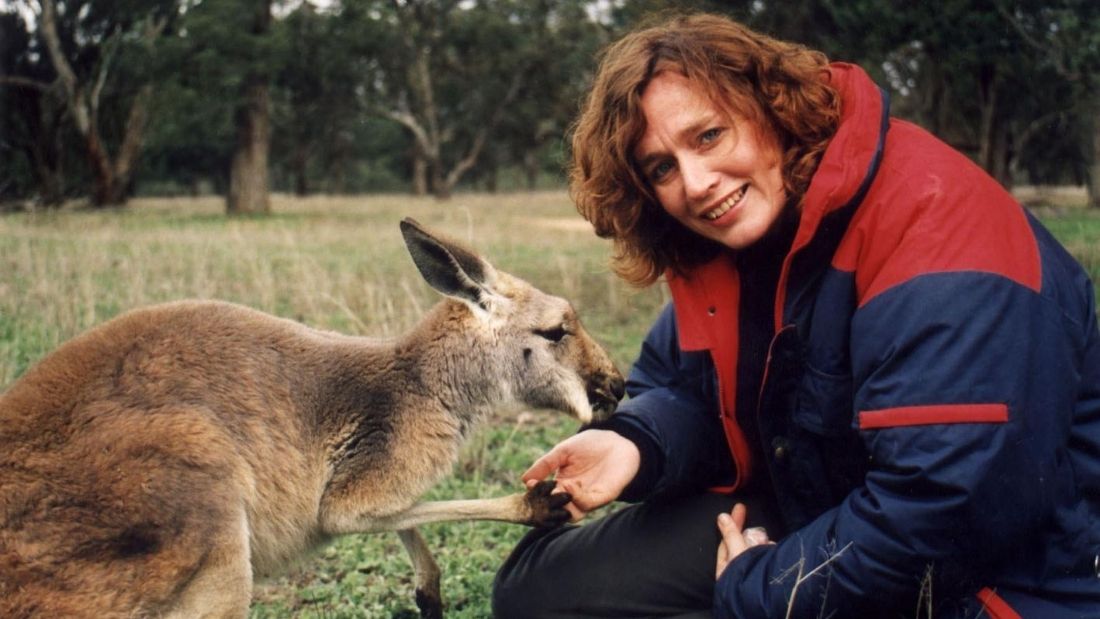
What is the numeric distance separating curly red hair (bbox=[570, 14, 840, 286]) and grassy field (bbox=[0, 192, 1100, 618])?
1284mm

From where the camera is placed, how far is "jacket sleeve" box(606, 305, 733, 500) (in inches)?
114

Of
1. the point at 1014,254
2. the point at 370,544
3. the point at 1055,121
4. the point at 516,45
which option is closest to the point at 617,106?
the point at 1014,254

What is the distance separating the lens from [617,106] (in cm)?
265

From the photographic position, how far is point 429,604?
3072mm

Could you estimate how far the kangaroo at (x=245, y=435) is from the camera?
2354 mm

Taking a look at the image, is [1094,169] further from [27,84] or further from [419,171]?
[419,171]

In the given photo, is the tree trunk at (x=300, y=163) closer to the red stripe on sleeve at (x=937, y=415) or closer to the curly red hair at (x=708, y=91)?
the curly red hair at (x=708, y=91)

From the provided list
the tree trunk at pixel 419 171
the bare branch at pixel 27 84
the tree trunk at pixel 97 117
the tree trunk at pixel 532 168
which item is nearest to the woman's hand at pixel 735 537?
the tree trunk at pixel 97 117

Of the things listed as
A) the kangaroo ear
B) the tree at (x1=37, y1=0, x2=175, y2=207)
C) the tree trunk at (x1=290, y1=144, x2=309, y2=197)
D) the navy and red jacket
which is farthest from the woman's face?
the tree trunk at (x1=290, y1=144, x2=309, y2=197)

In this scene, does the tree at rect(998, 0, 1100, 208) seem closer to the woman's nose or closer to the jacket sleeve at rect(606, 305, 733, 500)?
the jacket sleeve at rect(606, 305, 733, 500)

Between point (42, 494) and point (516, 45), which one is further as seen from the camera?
point (516, 45)

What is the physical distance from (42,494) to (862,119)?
200 centimetres

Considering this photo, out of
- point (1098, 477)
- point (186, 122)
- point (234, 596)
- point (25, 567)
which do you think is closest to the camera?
point (1098, 477)

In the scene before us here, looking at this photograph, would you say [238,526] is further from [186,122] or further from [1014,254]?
[186,122]
